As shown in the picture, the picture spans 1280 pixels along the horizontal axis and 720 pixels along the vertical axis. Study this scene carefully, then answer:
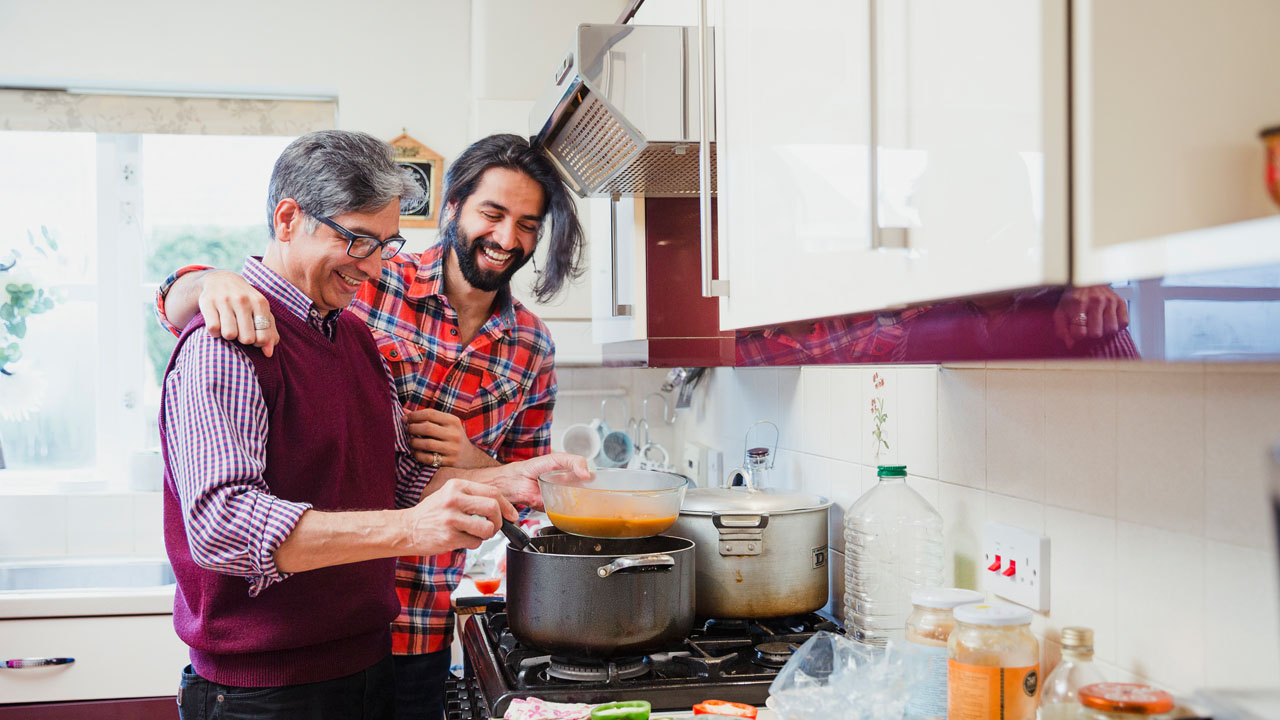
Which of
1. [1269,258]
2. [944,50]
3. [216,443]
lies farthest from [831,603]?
[1269,258]

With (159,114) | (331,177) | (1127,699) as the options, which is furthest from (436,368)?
(159,114)

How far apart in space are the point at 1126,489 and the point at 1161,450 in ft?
0.24

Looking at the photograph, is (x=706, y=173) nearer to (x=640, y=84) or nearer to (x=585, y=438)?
(x=640, y=84)

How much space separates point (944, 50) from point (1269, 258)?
35 centimetres

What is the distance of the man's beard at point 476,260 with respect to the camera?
1.94 metres

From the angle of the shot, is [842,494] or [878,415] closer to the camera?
[878,415]

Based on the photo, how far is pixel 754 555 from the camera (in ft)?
5.16

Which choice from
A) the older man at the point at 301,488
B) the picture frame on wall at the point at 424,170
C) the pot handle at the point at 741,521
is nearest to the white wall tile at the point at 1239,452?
the pot handle at the point at 741,521

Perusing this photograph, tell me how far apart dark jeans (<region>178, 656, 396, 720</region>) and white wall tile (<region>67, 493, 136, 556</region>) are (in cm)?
188

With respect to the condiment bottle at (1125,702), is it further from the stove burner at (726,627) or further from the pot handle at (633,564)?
the stove burner at (726,627)

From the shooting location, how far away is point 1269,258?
1.45 feet

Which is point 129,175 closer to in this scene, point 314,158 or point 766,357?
point 314,158

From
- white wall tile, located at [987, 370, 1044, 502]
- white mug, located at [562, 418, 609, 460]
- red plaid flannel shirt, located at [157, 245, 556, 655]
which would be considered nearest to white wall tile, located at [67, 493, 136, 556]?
white mug, located at [562, 418, 609, 460]

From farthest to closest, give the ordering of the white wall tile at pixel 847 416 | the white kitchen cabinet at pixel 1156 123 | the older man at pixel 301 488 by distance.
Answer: the white wall tile at pixel 847 416, the older man at pixel 301 488, the white kitchen cabinet at pixel 1156 123
